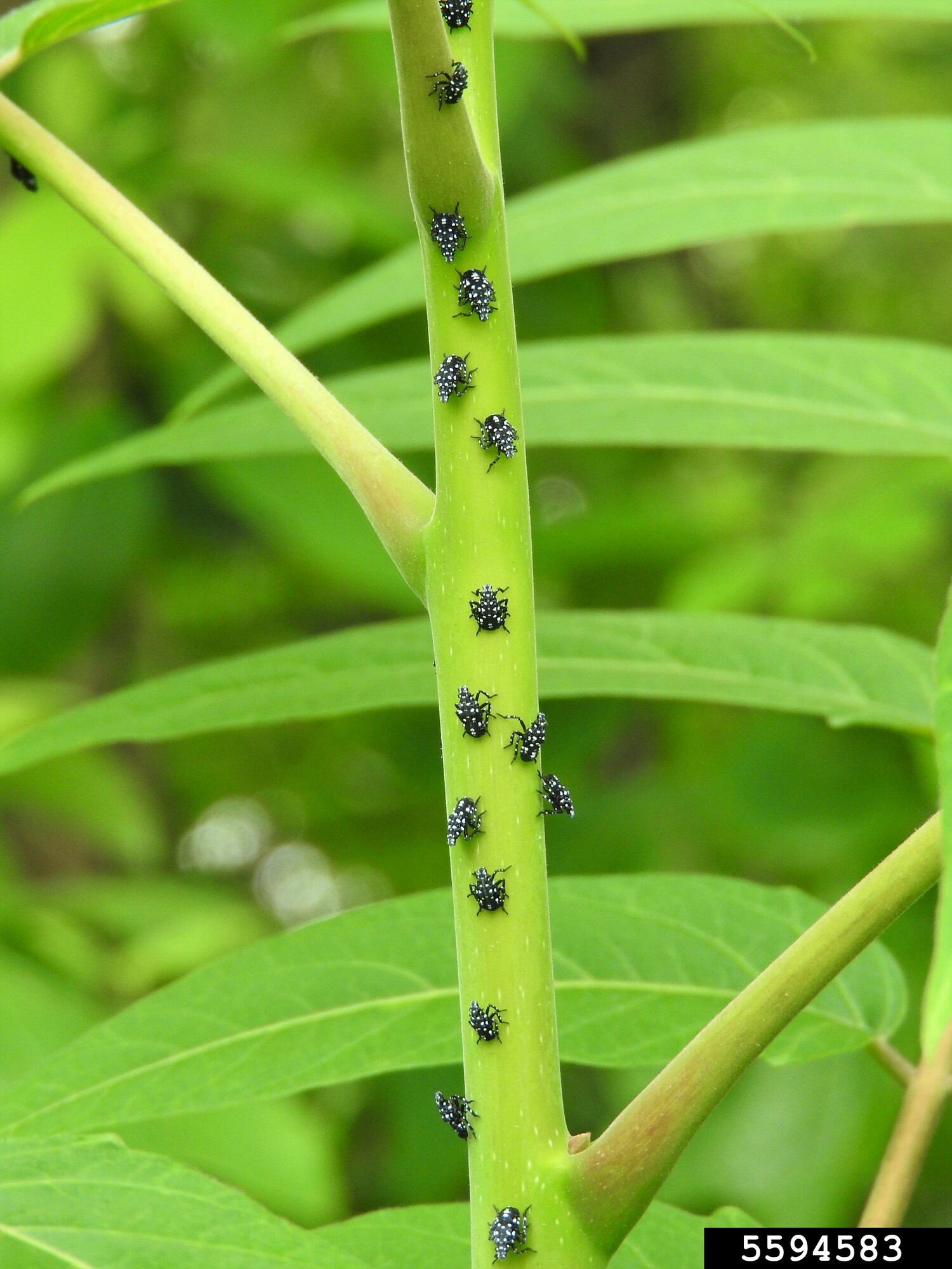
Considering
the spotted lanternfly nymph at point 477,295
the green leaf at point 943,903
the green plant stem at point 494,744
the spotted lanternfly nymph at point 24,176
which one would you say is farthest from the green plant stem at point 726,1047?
the spotted lanternfly nymph at point 24,176

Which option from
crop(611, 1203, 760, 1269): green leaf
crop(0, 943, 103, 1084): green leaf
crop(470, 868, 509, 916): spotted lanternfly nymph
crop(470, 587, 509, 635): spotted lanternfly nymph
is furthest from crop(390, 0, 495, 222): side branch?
crop(0, 943, 103, 1084): green leaf

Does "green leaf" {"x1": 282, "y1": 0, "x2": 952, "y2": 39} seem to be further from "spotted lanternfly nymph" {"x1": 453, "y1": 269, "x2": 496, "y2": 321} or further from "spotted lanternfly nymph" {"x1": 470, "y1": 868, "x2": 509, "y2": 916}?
"spotted lanternfly nymph" {"x1": 470, "y1": 868, "x2": 509, "y2": 916}

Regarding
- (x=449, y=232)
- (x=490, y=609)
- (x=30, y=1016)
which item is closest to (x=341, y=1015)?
(x=490, y=609)

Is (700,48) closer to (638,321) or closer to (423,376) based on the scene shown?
(638,321)

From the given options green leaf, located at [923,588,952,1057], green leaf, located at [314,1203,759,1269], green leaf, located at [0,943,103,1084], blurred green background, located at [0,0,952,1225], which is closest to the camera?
green leaf, located at [923,588,952,1057]

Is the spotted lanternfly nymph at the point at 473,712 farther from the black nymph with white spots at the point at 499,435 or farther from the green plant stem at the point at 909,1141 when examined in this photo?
the green plant stem at the point at 909,1141

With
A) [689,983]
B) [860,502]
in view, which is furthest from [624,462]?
[689,983]
